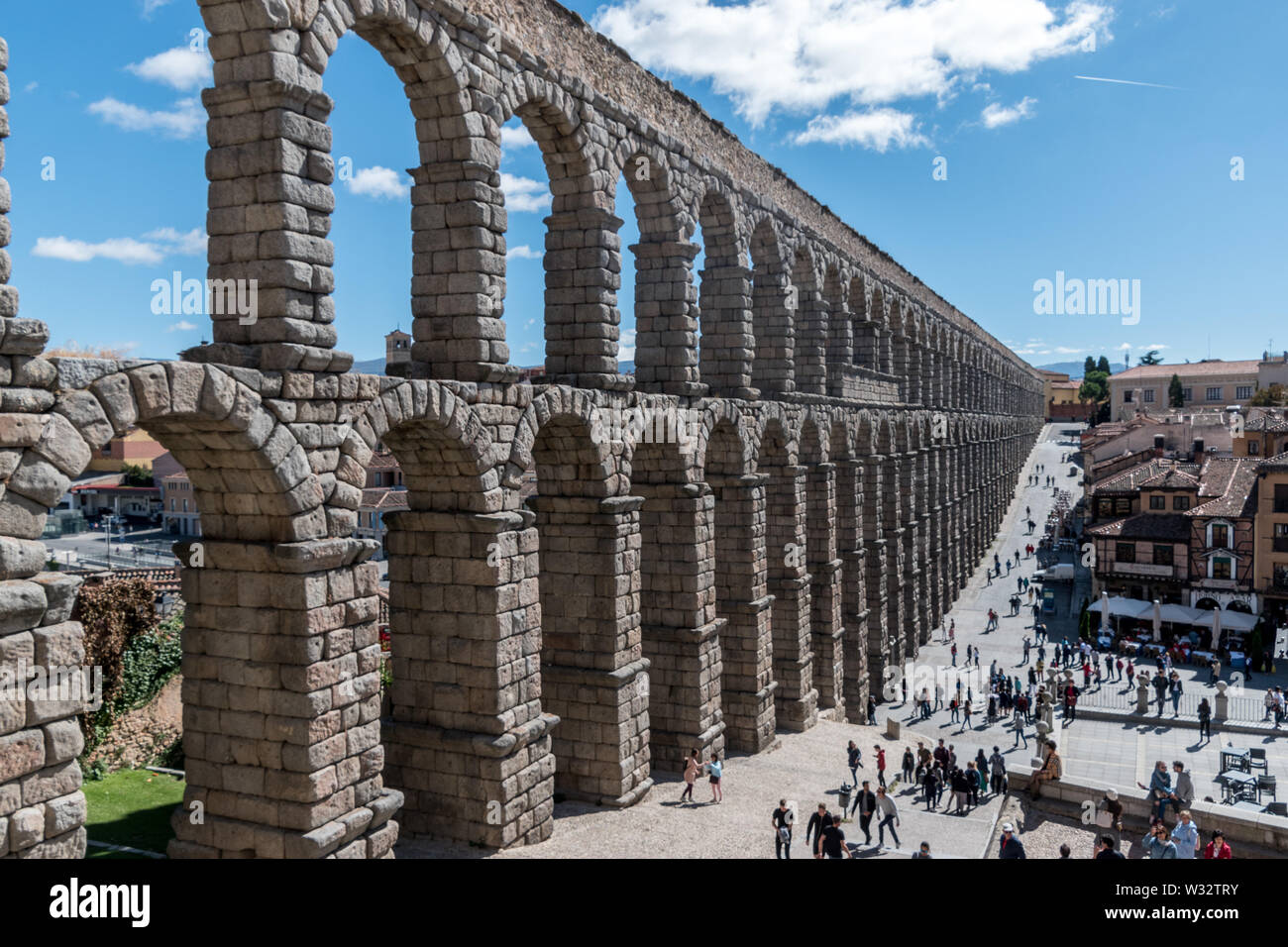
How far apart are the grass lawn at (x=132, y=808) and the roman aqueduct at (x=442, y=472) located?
5653 mm

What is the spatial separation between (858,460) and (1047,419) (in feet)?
459

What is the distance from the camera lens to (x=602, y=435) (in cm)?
1789

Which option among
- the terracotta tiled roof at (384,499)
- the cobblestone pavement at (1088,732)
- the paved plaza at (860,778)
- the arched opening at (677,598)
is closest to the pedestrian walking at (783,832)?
the paved plaza at (860,778)

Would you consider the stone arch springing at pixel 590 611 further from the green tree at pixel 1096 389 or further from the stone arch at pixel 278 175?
the green tree at pixel 1096 389

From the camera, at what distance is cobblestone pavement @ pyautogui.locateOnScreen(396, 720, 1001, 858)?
16500mm

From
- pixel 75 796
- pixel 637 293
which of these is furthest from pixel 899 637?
pixel 75 796

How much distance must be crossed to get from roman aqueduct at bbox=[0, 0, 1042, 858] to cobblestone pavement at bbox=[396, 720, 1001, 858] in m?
0.59

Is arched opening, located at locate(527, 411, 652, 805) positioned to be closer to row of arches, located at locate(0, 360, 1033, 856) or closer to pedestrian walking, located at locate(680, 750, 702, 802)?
row of arches, located at locate(0, 360, 1033, 856)

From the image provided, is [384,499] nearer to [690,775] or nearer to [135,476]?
[135,476]

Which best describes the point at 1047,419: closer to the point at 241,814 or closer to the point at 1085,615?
the point at 1085,615

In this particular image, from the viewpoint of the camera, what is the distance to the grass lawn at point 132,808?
18.0 metres

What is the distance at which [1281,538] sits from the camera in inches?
1652

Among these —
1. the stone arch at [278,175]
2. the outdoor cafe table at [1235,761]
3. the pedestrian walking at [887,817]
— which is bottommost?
the outdoor cafe table at [1235,761]

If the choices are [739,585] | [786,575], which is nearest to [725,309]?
[739,585]
